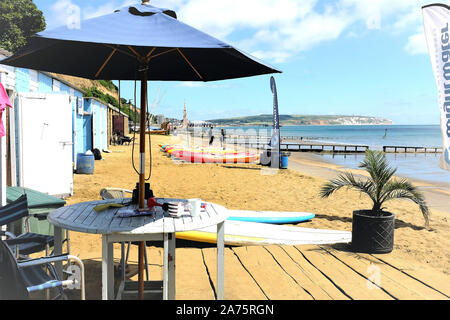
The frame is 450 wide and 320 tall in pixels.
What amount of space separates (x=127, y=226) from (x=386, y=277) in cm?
299

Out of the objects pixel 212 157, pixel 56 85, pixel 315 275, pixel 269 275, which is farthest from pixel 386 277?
pixel 212 157

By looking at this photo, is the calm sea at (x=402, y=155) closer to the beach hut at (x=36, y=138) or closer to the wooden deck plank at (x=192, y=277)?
the beach hut at (x=36, y=138)

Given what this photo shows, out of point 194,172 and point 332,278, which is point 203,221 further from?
point 194,172

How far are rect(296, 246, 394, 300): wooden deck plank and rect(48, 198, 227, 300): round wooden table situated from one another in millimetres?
1435

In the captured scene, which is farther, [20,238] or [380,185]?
[380,185]

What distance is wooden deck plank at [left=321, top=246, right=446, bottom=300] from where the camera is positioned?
3.69 metres

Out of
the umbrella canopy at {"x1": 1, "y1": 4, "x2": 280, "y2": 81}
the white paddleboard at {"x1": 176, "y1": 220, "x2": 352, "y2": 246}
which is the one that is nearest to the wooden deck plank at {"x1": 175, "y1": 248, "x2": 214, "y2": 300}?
the white paddleboard at {"x1": 176, "y1": 220, "x2": 352, "y2": 246}

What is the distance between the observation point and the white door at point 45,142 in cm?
732

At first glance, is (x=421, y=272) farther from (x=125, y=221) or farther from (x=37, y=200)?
(x=37, y=200)

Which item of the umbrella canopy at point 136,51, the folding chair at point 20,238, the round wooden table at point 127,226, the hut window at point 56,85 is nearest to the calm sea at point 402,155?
the hut window at point 56,85

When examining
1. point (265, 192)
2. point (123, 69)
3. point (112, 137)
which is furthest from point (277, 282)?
point (112, 137)

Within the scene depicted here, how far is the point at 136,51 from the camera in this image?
3277 millimetres

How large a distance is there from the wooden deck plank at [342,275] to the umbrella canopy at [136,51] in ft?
7.57

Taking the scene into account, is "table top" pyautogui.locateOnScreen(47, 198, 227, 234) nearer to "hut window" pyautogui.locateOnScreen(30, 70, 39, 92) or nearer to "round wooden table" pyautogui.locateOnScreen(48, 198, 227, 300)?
"round wooden table" pyautogui.locateOnScreen(48, 198, 227, 300)
